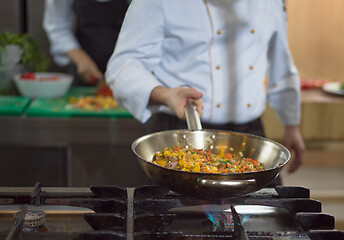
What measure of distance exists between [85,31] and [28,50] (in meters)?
0.30

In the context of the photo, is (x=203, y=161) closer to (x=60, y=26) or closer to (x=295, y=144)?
(x=295, y=144)

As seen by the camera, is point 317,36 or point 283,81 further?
point 317,36

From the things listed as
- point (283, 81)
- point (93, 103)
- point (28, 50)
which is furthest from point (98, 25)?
point (283, 81)

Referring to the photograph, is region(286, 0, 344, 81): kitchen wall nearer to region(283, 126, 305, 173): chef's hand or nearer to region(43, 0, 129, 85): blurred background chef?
region(43, 0, 129, 85): blurred background chef

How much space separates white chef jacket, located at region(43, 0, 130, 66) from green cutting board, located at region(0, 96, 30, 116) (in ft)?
1.21

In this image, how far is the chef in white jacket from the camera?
130 centimetres

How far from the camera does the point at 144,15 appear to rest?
1.31m

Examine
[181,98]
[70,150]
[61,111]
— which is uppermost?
[181,98]

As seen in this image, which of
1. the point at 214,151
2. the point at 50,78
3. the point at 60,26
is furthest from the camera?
the point at 60,26

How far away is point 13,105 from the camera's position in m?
2.10

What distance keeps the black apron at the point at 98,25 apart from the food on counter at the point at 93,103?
0.35m

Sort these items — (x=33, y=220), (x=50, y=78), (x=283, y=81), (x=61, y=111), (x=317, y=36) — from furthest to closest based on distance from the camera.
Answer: (x=317, y=36), (x=50, y=78), (x=61, y=111), (x=283, y=81), (x=33, y=220)

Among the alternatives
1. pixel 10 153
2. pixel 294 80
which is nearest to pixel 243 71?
pixel 294 80

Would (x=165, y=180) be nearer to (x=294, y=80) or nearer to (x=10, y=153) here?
(x=294, y=80)
